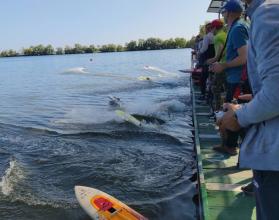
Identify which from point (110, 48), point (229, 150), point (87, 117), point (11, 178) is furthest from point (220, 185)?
point (110, 48)

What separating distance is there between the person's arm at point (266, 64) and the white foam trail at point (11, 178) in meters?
7.13

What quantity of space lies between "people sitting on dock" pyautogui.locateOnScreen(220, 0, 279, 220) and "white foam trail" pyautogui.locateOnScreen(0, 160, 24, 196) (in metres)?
6.92

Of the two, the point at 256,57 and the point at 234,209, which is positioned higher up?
the point at 256,57

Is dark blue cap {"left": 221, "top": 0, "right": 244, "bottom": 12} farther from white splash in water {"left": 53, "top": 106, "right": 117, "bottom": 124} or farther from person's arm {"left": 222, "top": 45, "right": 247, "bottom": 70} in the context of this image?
white splash in water {"left": 53, "top": 106, "right": 117, "bottom": 124}

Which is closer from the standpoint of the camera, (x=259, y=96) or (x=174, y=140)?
(x=259, y=96)

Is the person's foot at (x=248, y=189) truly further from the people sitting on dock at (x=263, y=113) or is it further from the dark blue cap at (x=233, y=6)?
the people sitting on dock at (x=263, y=113)

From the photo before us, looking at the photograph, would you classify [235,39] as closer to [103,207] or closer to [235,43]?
[235,43]

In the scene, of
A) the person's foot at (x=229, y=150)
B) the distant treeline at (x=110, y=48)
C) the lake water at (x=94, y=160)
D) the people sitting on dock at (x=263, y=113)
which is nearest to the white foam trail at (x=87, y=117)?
the lake water at (x=94, y=160)

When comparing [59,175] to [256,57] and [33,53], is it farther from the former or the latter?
[33,53]

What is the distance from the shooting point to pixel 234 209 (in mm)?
5238

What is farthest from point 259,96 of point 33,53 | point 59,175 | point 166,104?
point 33,53

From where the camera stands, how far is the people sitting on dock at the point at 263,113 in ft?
7.16

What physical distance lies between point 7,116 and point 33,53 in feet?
463

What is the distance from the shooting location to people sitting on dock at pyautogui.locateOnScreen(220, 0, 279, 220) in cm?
218
